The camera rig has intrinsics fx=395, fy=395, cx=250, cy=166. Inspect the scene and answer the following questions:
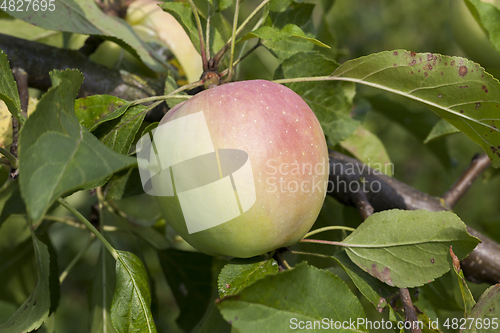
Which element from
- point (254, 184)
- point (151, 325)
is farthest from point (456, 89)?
point (151, 325)

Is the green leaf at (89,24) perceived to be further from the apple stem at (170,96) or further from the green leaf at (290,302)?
the green leaf at (290,302)

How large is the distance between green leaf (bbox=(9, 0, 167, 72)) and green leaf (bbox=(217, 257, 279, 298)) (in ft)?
1.35

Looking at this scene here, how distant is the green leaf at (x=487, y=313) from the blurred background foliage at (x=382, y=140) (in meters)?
A: 0.21

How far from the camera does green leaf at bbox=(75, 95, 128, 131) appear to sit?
468 millimetres

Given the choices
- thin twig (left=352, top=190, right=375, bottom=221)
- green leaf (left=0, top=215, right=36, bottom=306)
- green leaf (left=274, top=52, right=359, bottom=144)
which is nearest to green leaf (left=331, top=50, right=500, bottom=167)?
green leaf (left=274, top=52, right=359, bottom=144)

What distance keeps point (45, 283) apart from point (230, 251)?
29cm

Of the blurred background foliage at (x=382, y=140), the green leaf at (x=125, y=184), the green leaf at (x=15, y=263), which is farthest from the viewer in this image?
the blurred background foliage at (x=382, y=140)

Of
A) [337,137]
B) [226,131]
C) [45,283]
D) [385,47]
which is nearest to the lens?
[226,131]

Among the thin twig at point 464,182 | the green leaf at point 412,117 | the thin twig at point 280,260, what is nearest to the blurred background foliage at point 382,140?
the green leaf at point 412,117

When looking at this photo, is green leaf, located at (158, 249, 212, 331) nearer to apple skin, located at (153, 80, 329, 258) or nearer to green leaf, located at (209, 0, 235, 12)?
apple skin, located at (153, 80, 329, 258)

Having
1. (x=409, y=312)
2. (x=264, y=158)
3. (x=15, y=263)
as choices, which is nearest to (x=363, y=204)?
(x=409, y=312)

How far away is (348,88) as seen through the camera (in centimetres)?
64

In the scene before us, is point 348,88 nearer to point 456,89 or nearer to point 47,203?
point 456,89

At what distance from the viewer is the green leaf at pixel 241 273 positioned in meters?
0.45
